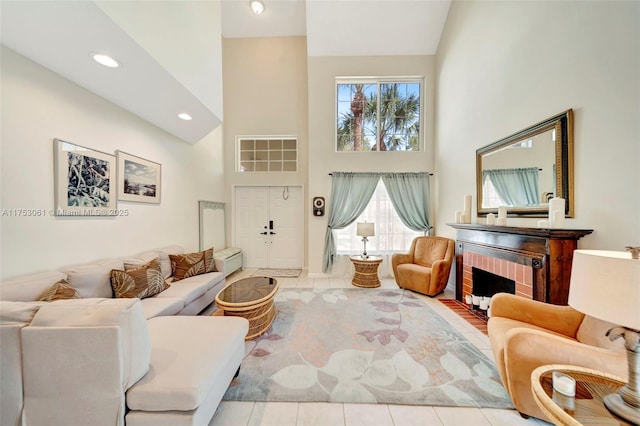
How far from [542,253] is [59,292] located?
13.1ft

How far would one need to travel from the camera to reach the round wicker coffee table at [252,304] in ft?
7.47

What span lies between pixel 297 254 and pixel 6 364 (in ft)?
14.0

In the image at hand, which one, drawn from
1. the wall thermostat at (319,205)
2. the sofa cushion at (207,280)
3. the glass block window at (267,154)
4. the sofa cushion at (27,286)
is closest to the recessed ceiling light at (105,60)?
the sofa cushion at (27,286)

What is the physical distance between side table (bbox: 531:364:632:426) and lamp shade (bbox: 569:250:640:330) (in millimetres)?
421

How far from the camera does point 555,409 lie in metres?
0.97

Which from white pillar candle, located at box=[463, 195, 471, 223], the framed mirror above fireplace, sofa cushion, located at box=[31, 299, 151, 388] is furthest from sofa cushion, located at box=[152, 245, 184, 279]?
the framed mirror above fireplace

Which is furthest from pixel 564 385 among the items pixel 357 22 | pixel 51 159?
pixel 357 22

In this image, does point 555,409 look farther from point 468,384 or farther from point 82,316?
point 82,316

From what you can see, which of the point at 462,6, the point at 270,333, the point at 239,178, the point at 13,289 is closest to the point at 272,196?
the point at 239,178

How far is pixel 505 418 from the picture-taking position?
150 cm

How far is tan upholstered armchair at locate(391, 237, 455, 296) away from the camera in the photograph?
3.51 metres

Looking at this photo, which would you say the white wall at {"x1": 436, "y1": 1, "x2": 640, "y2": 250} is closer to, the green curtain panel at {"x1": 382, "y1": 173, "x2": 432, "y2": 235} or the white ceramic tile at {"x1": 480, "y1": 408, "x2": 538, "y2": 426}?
the green curtain panel at {"x1": 382, "y1": 173, "x2": 432, "y2": 235}

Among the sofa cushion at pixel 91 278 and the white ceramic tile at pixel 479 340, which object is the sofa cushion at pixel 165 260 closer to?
the sofa cushion at pixel 91 278

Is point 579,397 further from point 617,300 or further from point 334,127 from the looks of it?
point 334,127
